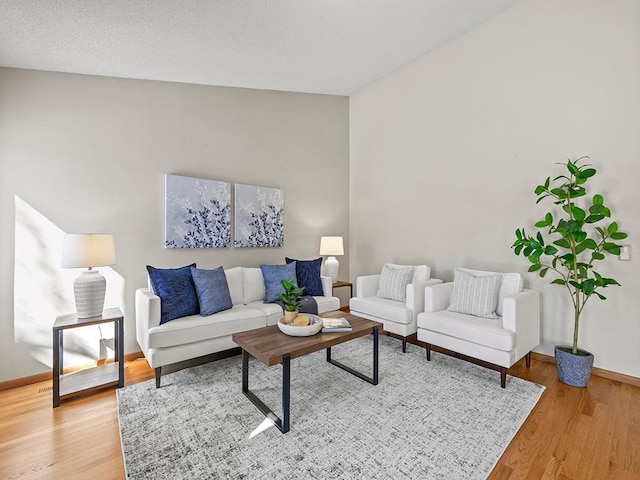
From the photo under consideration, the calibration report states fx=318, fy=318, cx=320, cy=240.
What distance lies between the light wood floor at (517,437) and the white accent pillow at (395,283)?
1.54 m

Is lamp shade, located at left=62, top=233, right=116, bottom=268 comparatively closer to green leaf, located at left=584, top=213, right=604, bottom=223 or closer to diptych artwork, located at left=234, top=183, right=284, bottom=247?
diptych artwork, located at left=234, top=183, right=284, bottom=247

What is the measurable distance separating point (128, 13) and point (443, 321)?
3570 millimetres

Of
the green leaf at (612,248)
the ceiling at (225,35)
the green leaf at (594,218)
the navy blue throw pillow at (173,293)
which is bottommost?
the navy blue throw pillow at (173,293)

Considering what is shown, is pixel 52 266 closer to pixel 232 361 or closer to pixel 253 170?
pixel 232 361

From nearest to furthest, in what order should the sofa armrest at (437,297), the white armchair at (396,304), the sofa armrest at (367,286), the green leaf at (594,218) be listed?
the green leaf at (594,218)
the sofa armrest at (437,297)
the white armchair at (396,304)
the sofa armrest at (367,286)

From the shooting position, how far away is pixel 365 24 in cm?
308

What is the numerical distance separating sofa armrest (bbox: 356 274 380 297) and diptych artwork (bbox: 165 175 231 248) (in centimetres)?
167

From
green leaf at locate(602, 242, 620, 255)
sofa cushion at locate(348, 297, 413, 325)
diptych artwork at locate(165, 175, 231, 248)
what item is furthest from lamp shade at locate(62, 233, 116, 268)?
green leaf at locate(602, 242, 620, 255)

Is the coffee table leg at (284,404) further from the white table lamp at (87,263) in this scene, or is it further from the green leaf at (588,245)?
the green leaf at (588,245)

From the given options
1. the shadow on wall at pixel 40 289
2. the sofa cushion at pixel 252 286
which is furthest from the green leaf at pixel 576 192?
the shadow on wall at pixel 40 289

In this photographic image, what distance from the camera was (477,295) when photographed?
301 cm

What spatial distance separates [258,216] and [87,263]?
198cm

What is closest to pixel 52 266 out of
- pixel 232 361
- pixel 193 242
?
pixel 193 242

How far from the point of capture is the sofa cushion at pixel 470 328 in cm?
254
